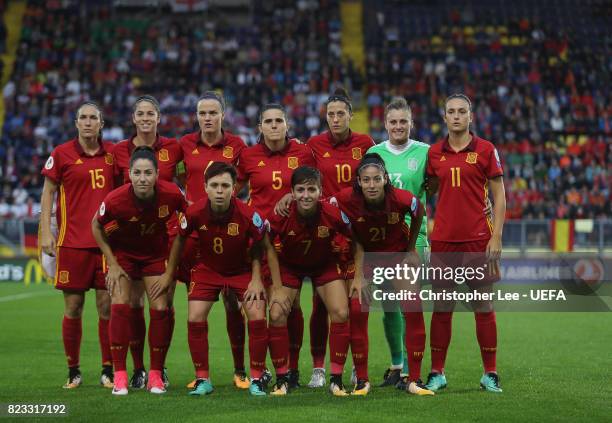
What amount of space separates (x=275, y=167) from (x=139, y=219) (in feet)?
3.80

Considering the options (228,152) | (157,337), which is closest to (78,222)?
(157,337)

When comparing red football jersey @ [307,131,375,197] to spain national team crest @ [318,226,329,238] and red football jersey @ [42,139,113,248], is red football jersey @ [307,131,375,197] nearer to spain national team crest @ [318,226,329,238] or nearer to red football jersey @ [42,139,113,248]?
spain national team crest @ [318,226,329,238]

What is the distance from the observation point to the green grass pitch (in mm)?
6652

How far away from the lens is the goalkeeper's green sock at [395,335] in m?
8.21

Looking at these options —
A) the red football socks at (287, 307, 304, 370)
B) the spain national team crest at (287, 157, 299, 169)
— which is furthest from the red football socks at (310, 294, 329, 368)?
the spain national team crest at (287, 157, 299, 169)

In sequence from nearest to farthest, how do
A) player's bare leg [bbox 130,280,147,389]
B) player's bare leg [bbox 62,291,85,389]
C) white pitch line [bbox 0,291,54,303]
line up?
player's bare leg [bbox 130,280,147,389] → player's bare leg [bbox 62,291,85,389] → white pitch line [bbox 0,291,54,303]

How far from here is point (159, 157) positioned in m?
8.27

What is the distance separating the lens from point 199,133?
8.41 metres

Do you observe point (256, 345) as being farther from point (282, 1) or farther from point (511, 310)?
point (282, 1)

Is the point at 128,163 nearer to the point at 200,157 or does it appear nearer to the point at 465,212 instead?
the point at 200,157

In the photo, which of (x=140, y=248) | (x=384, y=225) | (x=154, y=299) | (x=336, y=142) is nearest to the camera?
(x=384, y=225)

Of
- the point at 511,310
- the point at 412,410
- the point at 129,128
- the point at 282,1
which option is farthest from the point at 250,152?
the point at 282,1

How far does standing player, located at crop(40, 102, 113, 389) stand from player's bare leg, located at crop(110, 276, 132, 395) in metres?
0.52

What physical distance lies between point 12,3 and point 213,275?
96.4 feet
